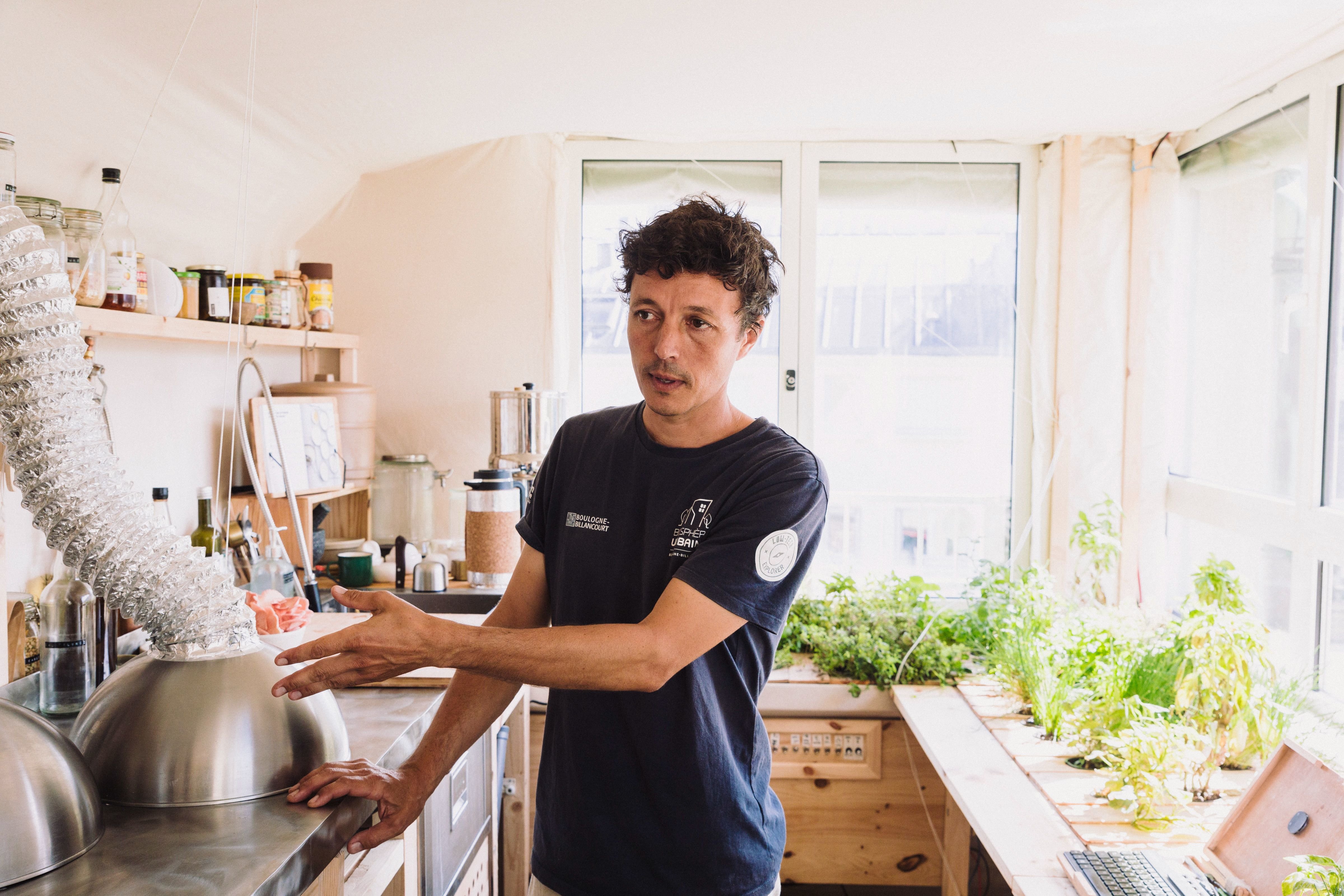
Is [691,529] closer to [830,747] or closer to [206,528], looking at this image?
[206,528]

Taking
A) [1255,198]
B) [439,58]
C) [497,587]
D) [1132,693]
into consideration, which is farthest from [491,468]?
[1255,198]

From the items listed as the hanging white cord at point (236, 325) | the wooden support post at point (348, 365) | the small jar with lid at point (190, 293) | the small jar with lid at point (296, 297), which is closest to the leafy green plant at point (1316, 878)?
the hanging white cord at point (236, 325)

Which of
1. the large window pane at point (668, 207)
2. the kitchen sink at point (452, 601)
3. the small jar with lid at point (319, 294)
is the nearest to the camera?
the kitchen sink at point (452, 601)

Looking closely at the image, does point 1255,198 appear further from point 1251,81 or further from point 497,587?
point 497,587

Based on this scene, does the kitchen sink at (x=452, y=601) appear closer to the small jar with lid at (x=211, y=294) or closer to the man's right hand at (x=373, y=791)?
the small jar with lid at (x=211, y=294)

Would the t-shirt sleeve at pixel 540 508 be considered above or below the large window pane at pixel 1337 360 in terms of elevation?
below

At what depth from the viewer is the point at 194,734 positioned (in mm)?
993

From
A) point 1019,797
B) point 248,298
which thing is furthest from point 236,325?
point 1019,797

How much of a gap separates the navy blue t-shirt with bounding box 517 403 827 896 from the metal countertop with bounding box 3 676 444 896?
33 cm

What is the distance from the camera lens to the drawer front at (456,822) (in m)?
1.70

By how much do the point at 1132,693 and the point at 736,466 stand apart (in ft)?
5.30

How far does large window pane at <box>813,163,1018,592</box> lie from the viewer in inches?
139

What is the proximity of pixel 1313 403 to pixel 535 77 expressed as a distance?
2.16 metres

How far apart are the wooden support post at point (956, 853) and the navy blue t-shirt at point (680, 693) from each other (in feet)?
4.69
